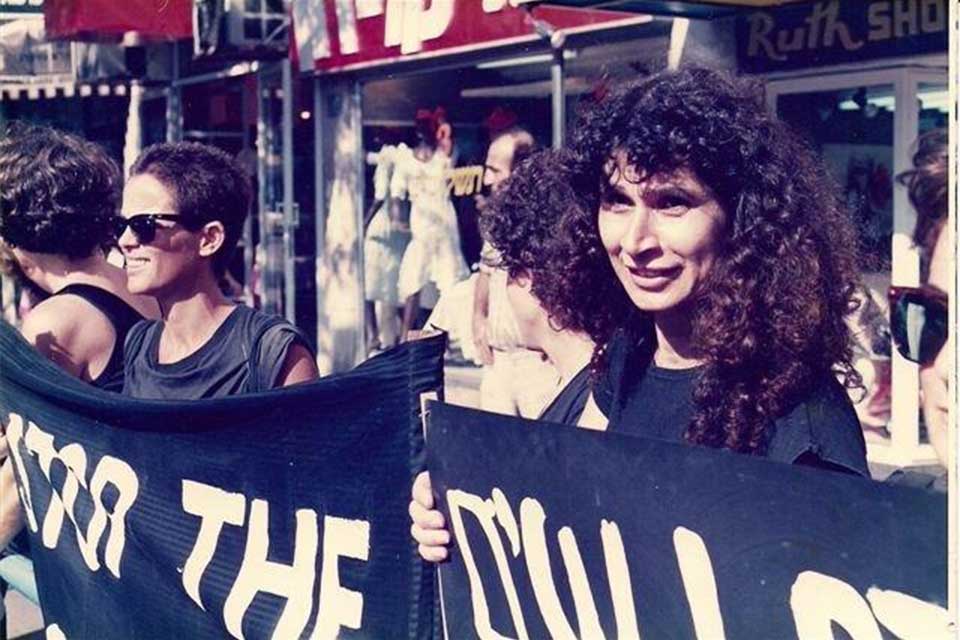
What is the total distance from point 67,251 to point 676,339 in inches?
81.6

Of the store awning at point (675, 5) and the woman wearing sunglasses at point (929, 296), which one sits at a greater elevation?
the store awning at point (675, 5)

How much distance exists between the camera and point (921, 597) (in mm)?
1598

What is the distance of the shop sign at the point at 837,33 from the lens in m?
6.85

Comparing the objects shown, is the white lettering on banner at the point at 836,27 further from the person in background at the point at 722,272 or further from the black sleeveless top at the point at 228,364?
the person in background at the point at 722,272

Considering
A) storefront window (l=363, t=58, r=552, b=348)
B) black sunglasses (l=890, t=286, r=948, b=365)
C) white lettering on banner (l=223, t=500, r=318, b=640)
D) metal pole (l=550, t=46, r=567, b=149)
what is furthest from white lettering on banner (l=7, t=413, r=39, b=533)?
storefront window (l=363, t=58, r=552, b=348)

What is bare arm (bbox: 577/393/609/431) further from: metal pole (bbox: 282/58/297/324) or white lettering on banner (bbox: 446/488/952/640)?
metal pole (bbox: 282/58/297/324)

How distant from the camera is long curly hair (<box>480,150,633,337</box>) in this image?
260cm

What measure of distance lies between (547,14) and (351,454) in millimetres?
6259

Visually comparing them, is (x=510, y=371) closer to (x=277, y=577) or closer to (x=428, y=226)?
(x=277, y=577)

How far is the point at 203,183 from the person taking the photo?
3.55 m

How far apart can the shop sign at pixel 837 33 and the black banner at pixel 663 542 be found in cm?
485

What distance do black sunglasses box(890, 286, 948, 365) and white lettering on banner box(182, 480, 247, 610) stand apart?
1206 mm

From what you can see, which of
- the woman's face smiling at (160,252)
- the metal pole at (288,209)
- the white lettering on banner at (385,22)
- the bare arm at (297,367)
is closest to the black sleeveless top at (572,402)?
the bare arm at (297,367)

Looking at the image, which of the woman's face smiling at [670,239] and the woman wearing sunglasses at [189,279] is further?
the woman wearing sunglasses at [189,279]
